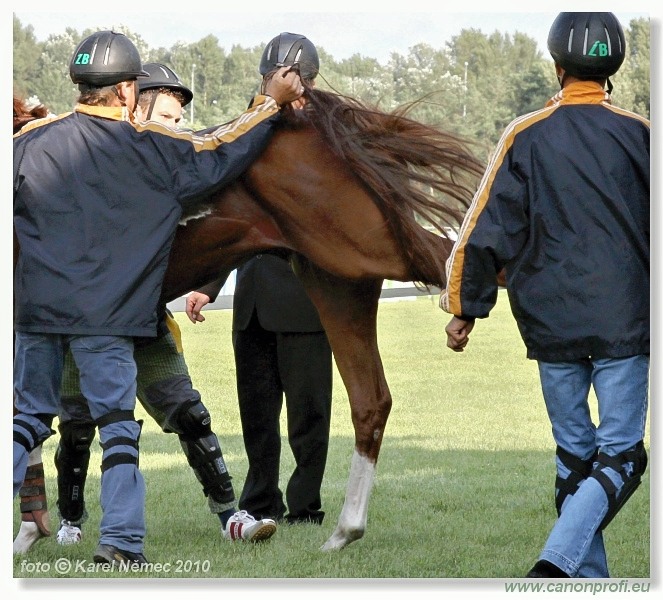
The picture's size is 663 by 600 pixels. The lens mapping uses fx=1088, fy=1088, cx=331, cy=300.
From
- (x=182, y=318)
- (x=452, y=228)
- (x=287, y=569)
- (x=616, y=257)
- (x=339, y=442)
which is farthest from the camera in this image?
(x=182, y=318)

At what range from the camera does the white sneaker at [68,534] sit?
4.78 meters

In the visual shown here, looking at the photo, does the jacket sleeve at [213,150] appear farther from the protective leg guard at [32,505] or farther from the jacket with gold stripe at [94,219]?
the protective leg guard at [32,505]

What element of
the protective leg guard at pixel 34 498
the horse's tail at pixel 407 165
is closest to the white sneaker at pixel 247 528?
the protective leg guard at pixel 34 498

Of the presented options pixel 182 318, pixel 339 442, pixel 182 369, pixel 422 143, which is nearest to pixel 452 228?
pixel 422 143

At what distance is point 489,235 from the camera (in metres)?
3.73

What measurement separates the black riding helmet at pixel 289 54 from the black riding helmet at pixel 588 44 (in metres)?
1.46

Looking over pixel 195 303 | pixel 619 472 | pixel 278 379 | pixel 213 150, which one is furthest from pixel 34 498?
pixel 619 472

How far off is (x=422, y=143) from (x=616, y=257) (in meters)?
1.34

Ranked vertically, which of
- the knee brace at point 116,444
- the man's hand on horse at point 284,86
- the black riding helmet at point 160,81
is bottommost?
the knee brace at point 116,444

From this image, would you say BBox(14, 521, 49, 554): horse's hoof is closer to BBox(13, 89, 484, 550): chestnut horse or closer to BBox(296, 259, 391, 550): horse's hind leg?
BBox(13, 89, 484, 550): chestnut horse

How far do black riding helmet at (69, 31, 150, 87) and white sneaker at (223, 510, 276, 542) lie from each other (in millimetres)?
1937

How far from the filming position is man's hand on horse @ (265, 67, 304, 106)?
4.48 m
